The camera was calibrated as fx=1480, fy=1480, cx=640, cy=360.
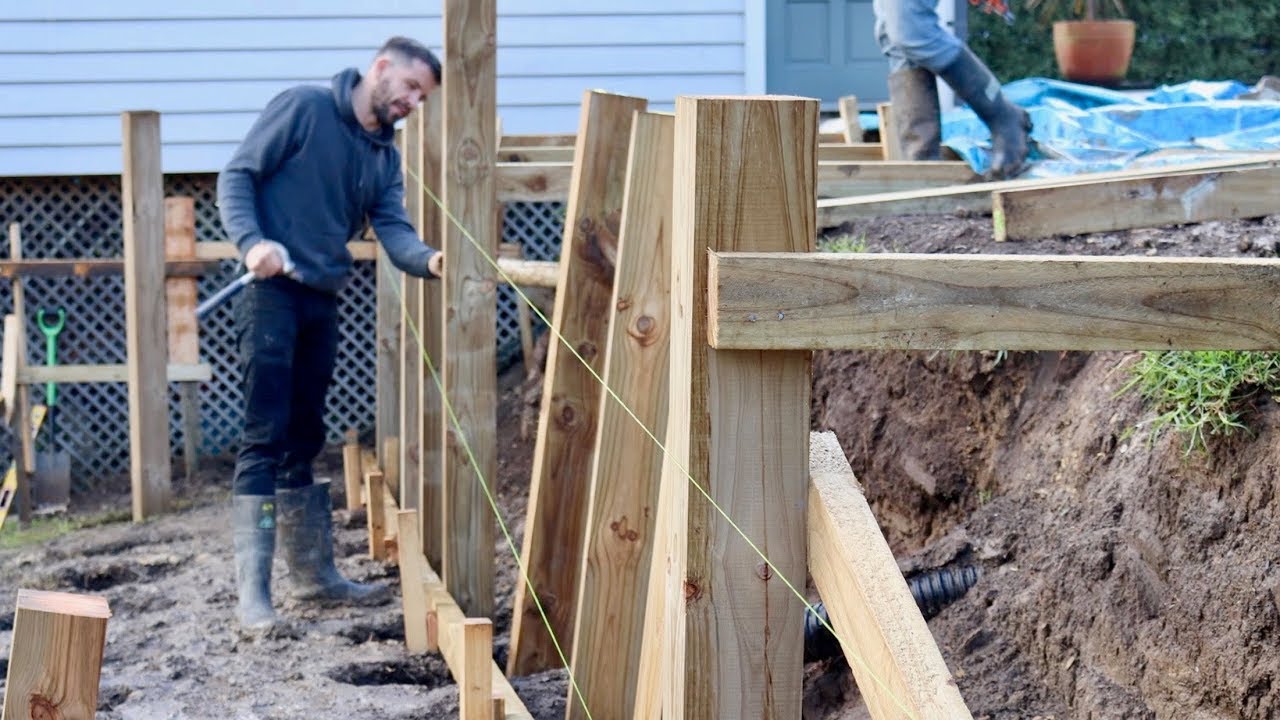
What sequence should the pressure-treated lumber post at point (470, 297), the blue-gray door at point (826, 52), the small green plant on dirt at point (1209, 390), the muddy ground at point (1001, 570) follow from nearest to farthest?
the muddy ground at point (1001, 570) → the small green plant on dirt at point (1209, 390) → the pressure-treated lumber post at point (470, 297) → the blue-gray door at point (826, 52)

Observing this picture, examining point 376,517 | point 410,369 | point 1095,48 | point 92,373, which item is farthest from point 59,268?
point 1095,48

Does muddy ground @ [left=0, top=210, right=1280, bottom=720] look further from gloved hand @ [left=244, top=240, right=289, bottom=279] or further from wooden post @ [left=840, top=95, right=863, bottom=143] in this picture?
wooden post @ [left=840, top=95, right=863, bottom=143]

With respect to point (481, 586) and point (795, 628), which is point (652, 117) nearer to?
point (795, 628)

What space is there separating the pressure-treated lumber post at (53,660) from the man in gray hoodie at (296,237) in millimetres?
3514

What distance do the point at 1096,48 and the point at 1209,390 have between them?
A: 10.5m

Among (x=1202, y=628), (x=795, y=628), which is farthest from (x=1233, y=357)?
(x=795, y=628)

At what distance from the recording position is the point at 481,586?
5.34m

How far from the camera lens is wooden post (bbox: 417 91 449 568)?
592 cm

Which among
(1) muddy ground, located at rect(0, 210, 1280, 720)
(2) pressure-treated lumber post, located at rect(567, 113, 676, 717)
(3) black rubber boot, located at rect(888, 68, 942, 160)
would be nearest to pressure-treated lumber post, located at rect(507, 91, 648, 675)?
(1) muddy ground, located at rect(0, 210, 1280, 720)

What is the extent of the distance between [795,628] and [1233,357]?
168 cm

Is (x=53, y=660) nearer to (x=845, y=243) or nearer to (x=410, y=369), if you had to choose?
(x=845, y=243)

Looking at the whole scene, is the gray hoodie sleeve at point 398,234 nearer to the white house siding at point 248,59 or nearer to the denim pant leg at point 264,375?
the denim pant leg at point 264,375

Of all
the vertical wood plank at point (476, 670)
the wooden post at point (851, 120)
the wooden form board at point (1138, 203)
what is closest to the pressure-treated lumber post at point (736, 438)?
the vertical wood plank at point (476, 670)

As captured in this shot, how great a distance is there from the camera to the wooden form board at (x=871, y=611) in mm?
1868
